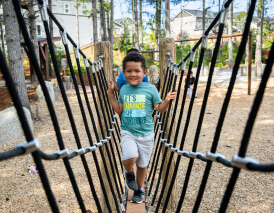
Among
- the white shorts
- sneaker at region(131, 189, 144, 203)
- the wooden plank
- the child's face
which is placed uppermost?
the child's face

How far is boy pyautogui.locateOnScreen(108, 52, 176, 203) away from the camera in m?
1.96

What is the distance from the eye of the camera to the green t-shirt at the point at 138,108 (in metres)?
1.98

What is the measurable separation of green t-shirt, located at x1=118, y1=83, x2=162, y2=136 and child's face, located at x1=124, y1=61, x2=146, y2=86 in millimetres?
73

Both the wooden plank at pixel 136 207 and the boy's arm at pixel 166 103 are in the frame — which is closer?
the boy's arm at pixel 166 103

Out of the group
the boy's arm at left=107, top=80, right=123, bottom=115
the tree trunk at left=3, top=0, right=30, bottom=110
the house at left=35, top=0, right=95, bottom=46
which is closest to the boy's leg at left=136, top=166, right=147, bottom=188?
the boy's arm at left=107, top=80, right=123, bottom=115

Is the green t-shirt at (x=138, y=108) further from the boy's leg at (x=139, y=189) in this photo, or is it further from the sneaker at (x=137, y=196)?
the sneaker at (x=137, y=196)

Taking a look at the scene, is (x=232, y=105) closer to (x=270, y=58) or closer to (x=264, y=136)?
(x=264, y=136)

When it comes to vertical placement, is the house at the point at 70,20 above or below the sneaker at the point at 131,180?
above

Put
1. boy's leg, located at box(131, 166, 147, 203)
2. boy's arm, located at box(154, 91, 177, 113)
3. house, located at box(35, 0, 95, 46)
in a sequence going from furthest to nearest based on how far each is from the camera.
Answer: house, located at box(35, 0, 95, 46) → boy's leg, located at box(131, 166, 147, 203) → boy's arm, located at box(154, 91, 177, 113)

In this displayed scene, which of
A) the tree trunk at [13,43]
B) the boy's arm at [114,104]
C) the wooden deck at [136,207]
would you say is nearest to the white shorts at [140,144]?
the boy's arm at [114,104]

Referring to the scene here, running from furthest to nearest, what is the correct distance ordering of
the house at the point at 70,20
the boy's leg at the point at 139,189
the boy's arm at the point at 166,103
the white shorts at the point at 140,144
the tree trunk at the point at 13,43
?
1. the house at the point at 70,20
2. the tree trunk at the point at 13,43
3. the boy's leg at the point at 139,189
4. the white shorts at the point at 140,144
5. the boy's arm at the point at 166,103

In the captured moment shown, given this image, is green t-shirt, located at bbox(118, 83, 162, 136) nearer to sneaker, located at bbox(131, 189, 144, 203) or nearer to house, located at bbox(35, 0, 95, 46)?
Result: sneaker, located at bbox(131, 189, 144, 203)

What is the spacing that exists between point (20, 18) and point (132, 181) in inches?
58.5

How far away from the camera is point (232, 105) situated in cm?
729
